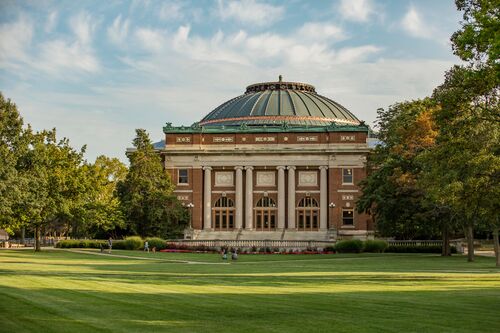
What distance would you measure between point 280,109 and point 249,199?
16.4m

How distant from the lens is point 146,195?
83.1 m

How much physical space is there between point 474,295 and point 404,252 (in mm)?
48023

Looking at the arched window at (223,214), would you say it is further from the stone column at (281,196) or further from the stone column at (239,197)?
the stone column at (281,196)

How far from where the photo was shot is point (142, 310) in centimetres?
1830

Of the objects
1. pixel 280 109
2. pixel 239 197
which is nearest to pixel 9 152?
pixel 239 197

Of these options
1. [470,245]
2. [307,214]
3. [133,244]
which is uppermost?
[307,214]

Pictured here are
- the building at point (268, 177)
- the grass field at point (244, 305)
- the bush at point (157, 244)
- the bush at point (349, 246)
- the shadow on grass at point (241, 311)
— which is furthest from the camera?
the building at point (268, 177)

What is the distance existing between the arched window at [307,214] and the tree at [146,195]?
588 inches

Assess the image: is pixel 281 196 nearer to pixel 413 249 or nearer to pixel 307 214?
pixel 307 214

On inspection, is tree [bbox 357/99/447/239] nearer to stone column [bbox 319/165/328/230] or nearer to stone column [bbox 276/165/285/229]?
stone column [bbox 319/165/328/230]

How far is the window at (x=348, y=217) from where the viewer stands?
291 feet

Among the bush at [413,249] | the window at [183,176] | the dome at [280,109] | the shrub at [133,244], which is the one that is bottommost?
the bush at [413,249]

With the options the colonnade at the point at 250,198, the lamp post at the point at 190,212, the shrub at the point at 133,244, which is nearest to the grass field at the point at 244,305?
the shrub at the point at 133,244

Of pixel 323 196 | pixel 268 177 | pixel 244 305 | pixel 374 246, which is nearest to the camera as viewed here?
pixel 244 305
